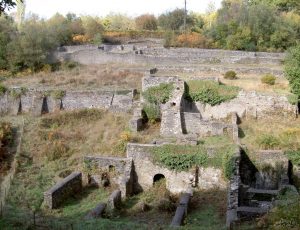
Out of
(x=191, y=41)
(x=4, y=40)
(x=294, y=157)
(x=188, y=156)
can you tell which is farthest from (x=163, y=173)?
(x=191, y=41)

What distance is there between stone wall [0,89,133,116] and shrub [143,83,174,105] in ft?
4.65

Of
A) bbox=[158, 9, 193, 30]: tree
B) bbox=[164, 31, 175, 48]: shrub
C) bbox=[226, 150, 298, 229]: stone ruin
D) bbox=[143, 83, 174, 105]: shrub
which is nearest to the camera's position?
bbox=[226, 150, 298, 229]: stone ruin

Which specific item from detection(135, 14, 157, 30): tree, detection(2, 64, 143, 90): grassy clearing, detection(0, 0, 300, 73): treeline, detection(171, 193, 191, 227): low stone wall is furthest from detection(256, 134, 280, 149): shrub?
detection(135, 14, 157, 30): tree

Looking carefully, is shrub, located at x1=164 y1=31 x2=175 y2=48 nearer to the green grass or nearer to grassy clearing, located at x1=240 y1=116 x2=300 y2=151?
grassy clearing, located at x1=240 y1=116 x2=300 y2=151

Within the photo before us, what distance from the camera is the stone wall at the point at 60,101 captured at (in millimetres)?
30812

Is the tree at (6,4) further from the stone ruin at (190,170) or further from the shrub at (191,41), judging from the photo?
the shrub at (191,41)

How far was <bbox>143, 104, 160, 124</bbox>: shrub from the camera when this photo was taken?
28922 millimetres

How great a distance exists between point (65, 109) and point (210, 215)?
1455 centimetres

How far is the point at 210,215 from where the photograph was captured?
1961 cm

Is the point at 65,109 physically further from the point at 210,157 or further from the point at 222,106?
the point at 210,157

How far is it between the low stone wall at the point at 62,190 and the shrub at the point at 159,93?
7.71m

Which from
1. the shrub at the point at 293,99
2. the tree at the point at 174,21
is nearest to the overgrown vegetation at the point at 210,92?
the shrub at the point at 293,99

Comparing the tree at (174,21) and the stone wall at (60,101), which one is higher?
the tree at (174,21)

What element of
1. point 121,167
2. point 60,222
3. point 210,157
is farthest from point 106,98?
point 60,222
